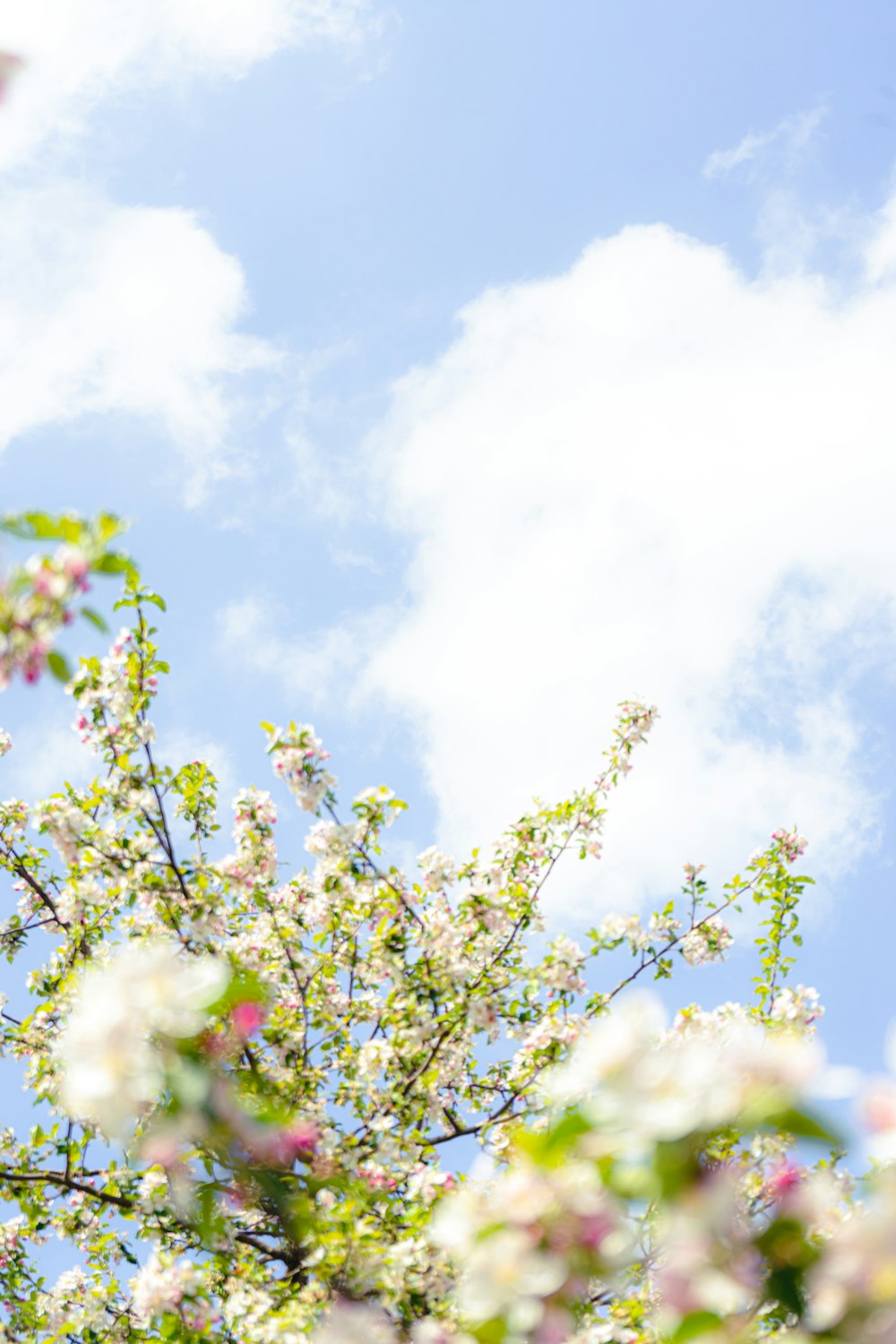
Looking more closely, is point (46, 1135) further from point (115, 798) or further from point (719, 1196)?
point (719, 1196)

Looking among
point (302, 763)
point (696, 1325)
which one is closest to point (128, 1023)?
point (696, 1325)

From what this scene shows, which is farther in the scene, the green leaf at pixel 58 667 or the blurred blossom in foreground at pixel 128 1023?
the green leaf at pixel 58 667

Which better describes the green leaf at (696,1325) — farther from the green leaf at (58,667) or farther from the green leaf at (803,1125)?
the green leaf at (58,667)

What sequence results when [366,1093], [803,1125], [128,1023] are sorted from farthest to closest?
[366,1093] < [128,1023] < [803,1125]

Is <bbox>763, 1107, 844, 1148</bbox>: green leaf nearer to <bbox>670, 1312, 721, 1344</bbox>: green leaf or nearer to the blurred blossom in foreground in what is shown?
<bbox>670, 1312, 721, 1344</bbox>: green leaf

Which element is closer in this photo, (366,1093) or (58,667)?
(58,667)

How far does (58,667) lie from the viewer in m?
2.14

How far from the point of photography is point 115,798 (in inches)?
210

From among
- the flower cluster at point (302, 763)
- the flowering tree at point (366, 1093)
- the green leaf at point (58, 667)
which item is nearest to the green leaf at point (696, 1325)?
the flowering tree at point (366, 1093)

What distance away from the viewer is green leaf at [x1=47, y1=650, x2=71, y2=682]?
7.00ft

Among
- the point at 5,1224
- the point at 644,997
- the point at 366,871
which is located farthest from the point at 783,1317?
the point at 5,1224

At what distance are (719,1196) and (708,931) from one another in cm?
534

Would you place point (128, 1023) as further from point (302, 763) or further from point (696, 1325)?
point (302, 763)

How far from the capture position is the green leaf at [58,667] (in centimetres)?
213
